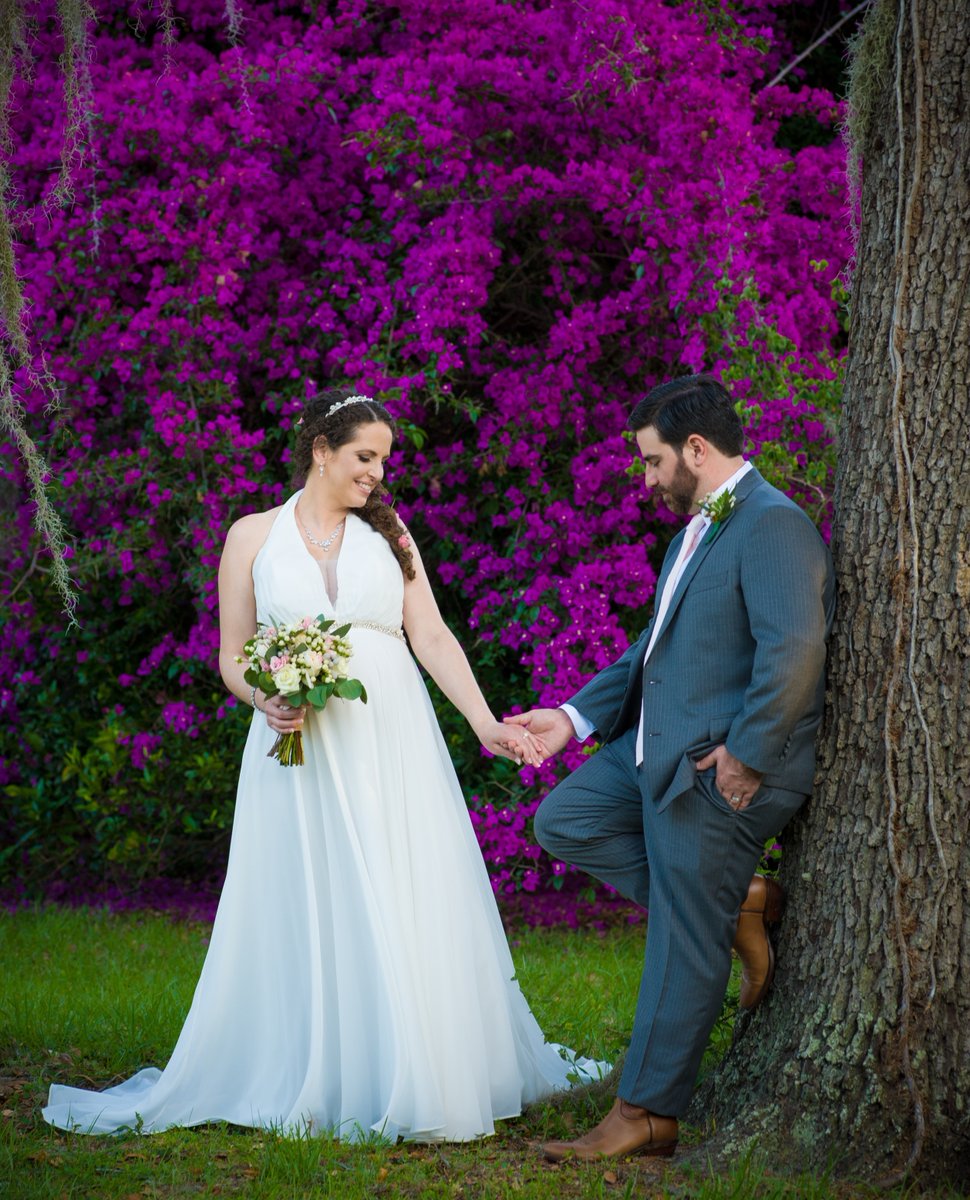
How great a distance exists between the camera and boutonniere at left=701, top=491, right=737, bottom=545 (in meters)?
3.66

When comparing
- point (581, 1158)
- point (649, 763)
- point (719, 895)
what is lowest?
point (581, 1158)

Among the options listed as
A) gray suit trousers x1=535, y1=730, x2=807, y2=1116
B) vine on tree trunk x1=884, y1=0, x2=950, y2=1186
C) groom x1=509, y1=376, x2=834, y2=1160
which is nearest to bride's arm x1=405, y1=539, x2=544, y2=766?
groom x1=509, y1=376, x2=834, y2=1160

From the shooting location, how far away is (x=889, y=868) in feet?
11.5

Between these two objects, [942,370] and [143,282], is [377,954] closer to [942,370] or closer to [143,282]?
[942,370]

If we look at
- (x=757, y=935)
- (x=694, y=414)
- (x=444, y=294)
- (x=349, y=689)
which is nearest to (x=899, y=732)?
(x=757, y=935)

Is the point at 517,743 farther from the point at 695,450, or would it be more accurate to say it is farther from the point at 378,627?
the point at 695,450

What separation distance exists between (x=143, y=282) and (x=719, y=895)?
5278 millimetres

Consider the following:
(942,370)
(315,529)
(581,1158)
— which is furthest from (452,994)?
(942,370)

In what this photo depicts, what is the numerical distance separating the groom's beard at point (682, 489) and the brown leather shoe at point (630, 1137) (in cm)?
160

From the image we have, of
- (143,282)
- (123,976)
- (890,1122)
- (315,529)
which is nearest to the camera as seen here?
(890,1122)

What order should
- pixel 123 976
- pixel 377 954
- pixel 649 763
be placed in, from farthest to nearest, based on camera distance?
pixel 123 976, pixel 377 954, pixel 649 763

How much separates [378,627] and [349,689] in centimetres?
43

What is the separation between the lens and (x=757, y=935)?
3701 mm

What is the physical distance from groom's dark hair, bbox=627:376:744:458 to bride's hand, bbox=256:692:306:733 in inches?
53.3
